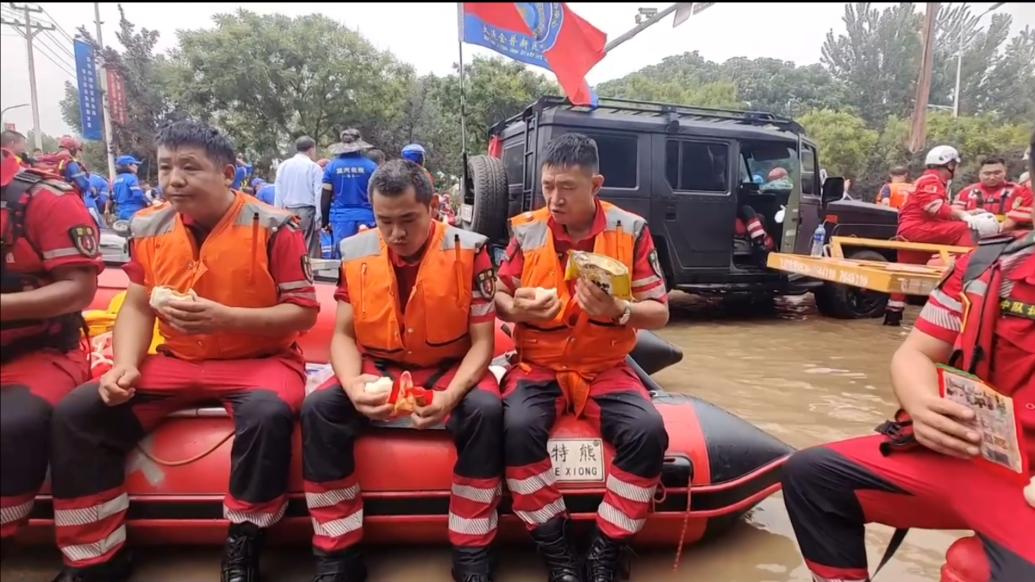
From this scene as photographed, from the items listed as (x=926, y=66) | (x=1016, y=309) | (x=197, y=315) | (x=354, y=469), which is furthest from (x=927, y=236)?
(x=197, y=315)

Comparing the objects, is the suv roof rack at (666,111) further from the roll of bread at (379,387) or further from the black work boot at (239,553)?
the black work boot at (239,553)

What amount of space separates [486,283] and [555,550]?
3.45 feet

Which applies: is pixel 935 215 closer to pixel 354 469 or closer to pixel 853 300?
pixel 853 300

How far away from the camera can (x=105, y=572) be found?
2.27 meters

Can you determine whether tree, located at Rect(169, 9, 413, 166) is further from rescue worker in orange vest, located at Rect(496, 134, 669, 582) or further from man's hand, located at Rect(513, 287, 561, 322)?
man's hand, located at Rect(513, 287, 561, 322)

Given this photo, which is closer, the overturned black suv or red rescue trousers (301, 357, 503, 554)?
red rescue trousers (301, 357, 503, 554)

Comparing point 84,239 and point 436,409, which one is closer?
point 84,239

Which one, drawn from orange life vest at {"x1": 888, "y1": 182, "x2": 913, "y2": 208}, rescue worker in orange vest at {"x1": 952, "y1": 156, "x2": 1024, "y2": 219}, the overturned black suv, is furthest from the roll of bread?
orange life vest at {"x1": 888, "y1": 182, "x2": 913, "y2": 208}

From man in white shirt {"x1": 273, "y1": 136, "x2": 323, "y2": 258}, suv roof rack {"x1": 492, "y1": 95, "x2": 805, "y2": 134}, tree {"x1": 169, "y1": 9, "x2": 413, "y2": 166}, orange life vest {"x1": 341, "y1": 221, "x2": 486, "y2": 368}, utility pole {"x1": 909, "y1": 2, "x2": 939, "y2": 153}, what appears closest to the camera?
orange life vest {"x1": 341, "y1": 221, "x2": 486, "y2": 368}

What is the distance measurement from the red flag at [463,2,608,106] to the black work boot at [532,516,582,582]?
1.80 meters

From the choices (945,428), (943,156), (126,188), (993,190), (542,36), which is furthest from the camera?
(126,188)

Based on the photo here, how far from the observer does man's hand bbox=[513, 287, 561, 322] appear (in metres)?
2.44

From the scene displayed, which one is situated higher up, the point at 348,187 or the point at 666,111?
the point at 666,111

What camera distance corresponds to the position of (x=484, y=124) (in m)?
13.0
